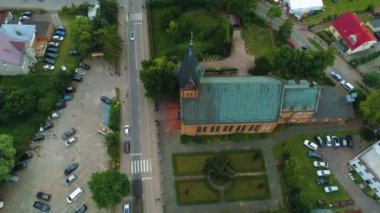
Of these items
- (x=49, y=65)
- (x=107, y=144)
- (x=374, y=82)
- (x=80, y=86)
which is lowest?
(x=107, y=144)

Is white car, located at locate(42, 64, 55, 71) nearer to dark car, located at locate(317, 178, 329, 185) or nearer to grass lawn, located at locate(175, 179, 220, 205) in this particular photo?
grass lawn, located at locate(175, 179, 220, 205)

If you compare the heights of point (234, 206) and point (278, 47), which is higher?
point (278, 47)

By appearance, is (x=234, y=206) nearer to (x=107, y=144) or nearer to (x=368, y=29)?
(x=107, y=144)

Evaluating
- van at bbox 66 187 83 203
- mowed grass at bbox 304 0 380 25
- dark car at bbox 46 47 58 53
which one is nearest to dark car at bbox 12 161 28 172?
van at bbox 66 187 83 203

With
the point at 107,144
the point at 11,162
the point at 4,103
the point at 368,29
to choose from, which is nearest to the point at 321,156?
the point at 368,29

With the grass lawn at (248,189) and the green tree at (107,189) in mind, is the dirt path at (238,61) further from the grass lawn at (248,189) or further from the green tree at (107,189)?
the green tree at (107,189)

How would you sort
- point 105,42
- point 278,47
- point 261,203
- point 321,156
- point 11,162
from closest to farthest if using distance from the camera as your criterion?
point 11,162 < point 261,203 < point 321,156 < point 105,42 < point 278,47
